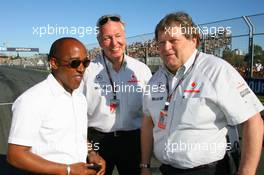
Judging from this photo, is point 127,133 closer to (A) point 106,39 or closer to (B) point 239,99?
(A) point 106,39

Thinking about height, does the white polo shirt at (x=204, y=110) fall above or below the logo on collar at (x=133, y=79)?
below

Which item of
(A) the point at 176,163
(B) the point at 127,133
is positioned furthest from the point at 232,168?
(B) the point at 127,133

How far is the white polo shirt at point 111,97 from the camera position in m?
3.21

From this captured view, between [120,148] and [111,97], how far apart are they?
1.64ft

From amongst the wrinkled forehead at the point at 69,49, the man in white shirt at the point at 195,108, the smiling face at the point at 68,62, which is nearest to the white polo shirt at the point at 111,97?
the man in white shirt at the point at 195,108

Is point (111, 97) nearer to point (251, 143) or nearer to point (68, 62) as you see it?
point (68, 62)

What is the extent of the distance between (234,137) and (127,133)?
1.14m

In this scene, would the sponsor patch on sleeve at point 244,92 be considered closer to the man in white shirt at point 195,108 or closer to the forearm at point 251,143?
the man in white shirt at point 195,108

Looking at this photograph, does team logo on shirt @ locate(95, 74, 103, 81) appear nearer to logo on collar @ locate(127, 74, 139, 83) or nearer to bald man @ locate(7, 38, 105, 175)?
logo on collar @ locate(127, 74, 139, 83)

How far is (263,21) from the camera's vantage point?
29.9 feet

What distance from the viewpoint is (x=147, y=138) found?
114 inches

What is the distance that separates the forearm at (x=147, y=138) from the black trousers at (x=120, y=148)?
1.26 feet

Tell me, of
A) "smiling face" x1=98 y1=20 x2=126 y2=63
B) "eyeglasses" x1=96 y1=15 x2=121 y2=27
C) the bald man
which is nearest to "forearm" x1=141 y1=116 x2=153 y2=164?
the bald man

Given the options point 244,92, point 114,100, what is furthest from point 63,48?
point 244,92
